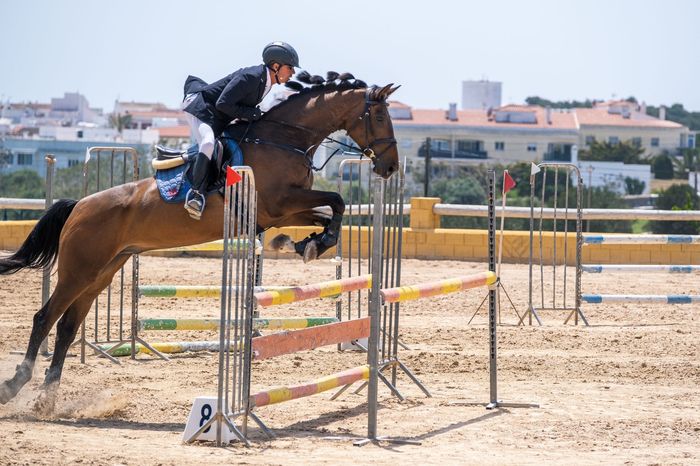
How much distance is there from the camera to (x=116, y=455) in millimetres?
5227

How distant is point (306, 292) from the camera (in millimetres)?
5867

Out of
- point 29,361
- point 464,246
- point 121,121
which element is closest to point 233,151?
point 29,361

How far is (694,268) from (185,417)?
7.14 meters

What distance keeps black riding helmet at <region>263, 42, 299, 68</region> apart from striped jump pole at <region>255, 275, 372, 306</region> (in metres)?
1.53

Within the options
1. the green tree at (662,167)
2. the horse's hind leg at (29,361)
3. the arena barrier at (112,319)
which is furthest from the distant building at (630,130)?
the horse's hind leg at (29,361)

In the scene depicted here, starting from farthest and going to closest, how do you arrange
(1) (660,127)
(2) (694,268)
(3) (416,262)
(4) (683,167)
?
(1) (660,127), (4) (683,167), (3) (416,262), (2) (694,268)

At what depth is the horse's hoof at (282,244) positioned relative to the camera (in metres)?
7.15

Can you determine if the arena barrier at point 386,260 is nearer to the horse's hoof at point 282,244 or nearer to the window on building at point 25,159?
the horse's hoof at point 282,244

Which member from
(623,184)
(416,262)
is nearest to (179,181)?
(416,262)

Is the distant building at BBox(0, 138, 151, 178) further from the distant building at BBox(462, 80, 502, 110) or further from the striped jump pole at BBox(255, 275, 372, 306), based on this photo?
the striped jump pole at BBox(255, 275, 372, 306)

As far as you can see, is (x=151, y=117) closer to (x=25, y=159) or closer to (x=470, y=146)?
(x=25, y=159)

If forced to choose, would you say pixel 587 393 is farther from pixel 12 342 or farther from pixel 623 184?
pixel 623 184

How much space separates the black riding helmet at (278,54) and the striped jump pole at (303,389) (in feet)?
7.05

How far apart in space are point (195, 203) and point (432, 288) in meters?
1.63
